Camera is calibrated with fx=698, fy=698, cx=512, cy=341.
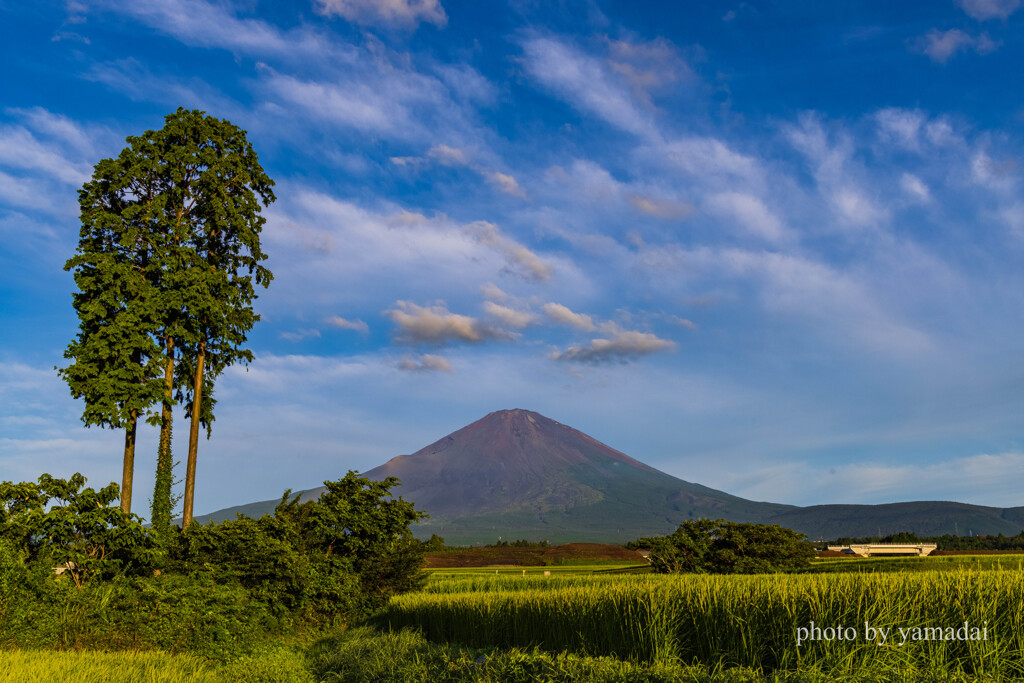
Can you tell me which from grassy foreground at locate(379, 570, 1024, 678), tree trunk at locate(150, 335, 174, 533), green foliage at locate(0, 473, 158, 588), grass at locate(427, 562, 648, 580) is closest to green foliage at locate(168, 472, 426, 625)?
green foliage at locate(0, 473, 158, 588)

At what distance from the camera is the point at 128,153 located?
28.7m

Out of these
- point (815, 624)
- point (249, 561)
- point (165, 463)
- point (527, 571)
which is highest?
point (165, 463)

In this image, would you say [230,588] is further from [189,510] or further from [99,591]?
[189,510]

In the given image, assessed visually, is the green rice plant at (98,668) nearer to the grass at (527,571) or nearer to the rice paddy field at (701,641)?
the rice paddy field at (701,641)

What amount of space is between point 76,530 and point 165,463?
9.43m

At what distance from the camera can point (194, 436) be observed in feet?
93.1

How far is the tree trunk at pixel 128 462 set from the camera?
81.3 ft

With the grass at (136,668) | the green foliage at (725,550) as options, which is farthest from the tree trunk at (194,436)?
the green foliage at (725,550)

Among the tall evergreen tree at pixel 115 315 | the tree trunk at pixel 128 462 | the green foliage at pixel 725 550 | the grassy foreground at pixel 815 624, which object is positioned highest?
the tall evergreen tree at pixel 115 315

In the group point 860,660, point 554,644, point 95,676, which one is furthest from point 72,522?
point 860,660

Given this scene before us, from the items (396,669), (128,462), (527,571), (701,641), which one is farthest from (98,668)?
(527,571)

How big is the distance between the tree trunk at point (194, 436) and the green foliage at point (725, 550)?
73.1 ft

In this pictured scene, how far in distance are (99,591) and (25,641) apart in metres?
1.87

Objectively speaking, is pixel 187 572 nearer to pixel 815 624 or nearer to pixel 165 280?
pixel 165 280
